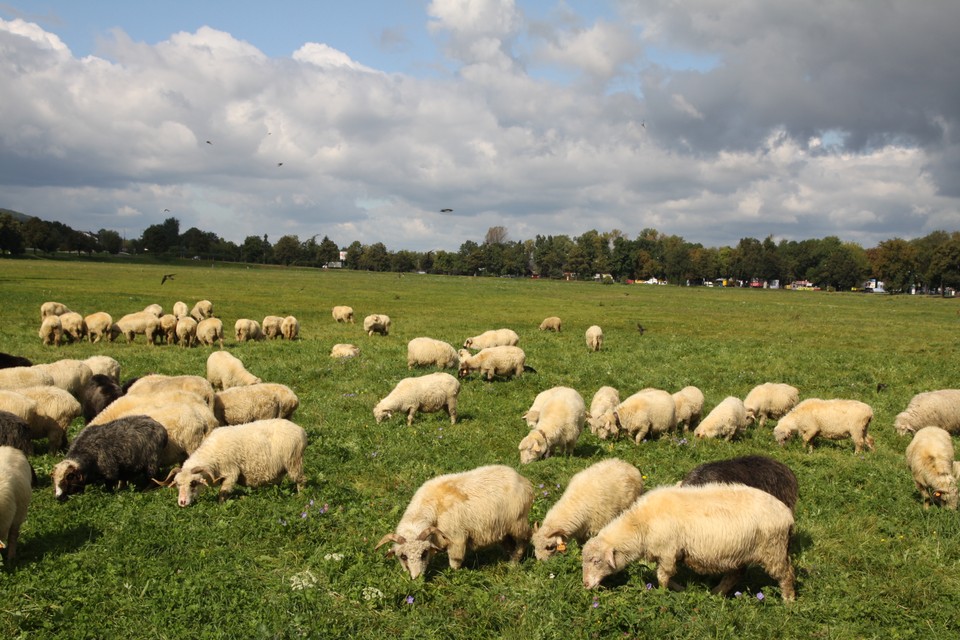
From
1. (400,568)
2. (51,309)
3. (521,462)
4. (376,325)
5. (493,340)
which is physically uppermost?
(51,309)

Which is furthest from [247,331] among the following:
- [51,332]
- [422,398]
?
[422,398]

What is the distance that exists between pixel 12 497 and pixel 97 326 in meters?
22.7

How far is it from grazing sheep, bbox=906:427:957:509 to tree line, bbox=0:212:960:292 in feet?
435

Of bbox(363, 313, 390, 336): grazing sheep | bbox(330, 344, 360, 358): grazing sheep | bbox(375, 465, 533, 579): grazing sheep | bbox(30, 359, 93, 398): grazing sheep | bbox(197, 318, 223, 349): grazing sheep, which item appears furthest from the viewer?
bbox(363, 313, 390, 336): grazing sheep

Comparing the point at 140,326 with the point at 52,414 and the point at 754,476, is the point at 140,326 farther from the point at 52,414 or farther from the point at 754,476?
the point at 754,476

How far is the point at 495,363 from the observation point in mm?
20016

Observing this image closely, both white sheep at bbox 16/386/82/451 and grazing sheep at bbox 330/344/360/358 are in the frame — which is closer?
white sheep at bbox 16/386/82/451

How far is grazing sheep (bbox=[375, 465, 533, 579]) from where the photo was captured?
6.87 meters

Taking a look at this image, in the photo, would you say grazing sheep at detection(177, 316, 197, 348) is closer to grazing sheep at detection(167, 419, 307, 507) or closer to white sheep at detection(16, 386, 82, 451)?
white sheep at detection(16, 386, 82, 451)

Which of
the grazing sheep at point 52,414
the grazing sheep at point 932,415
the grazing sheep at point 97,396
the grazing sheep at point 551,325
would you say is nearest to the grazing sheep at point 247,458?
the grazing sheep at point 52,414

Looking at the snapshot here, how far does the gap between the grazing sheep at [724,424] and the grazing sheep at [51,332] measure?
24.5m

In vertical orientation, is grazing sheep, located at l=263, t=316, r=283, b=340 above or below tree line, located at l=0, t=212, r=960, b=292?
below

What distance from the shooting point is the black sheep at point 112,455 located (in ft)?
28.8

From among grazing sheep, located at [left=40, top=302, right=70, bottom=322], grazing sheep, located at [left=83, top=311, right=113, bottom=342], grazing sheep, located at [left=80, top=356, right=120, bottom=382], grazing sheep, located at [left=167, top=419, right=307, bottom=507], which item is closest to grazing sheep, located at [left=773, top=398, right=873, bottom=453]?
grazing sheep, located at [left=167, top=419, right=307, bottom=507]
